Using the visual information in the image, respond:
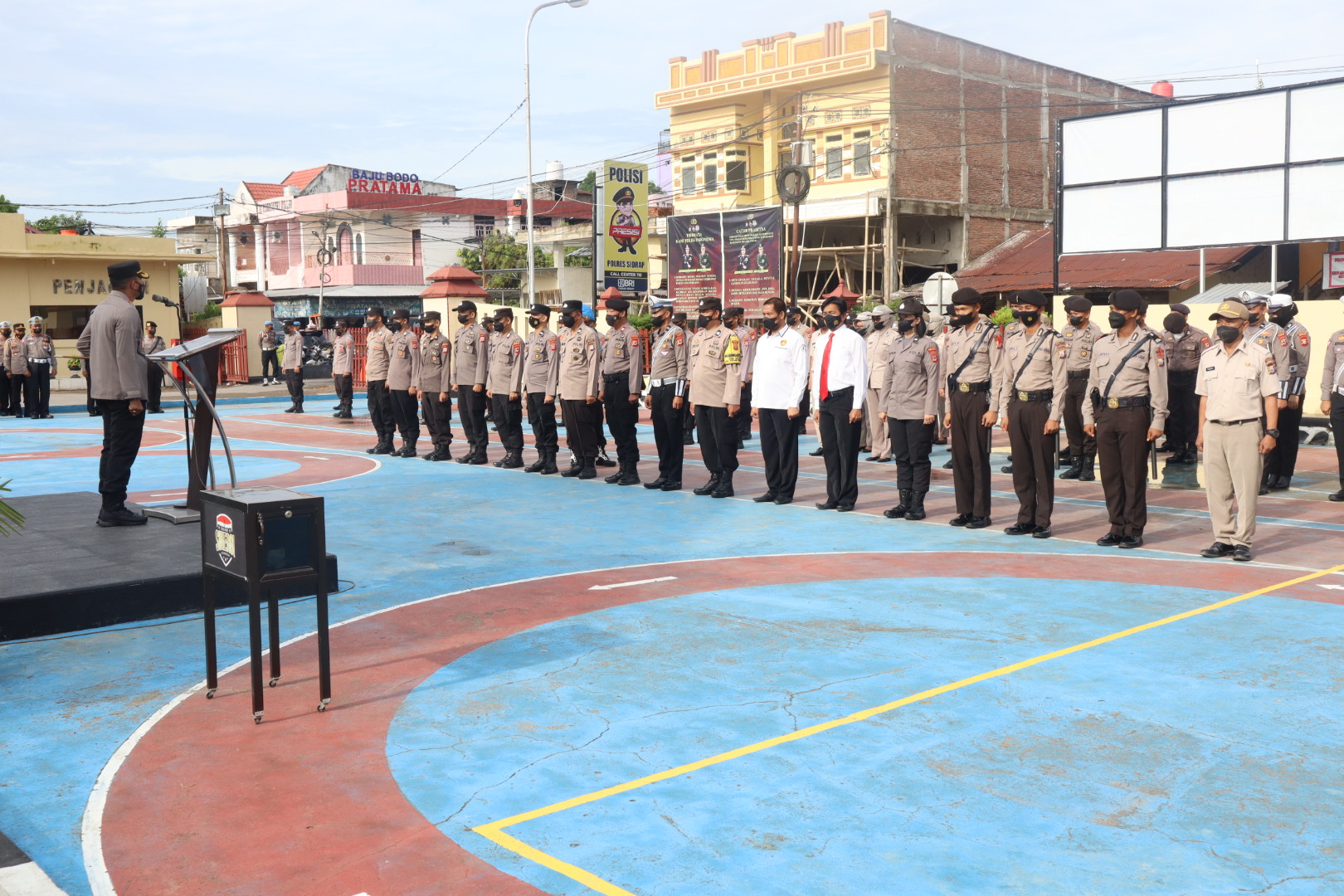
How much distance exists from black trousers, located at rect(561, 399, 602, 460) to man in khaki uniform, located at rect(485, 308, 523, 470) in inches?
35.9

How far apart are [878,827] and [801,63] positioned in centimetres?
3592

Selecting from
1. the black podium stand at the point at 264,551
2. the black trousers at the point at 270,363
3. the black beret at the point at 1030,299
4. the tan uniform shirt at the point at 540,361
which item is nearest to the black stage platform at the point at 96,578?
the black podium stand at the point at 264,551

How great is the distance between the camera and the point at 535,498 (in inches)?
484

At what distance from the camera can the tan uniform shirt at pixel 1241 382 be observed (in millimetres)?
8609

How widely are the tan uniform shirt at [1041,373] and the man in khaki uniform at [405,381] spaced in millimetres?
8606

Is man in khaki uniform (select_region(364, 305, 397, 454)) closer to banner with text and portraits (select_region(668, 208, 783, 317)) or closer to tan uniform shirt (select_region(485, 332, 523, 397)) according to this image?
tan uniform shirt (select_region(485, 332, 523, 397))

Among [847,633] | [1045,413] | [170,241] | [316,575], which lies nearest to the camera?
[316,575]

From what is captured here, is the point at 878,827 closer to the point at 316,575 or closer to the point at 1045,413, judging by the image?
the point at 316,575

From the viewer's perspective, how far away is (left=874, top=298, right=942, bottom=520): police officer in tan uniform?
10750mm

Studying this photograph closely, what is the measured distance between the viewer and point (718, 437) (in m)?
12.4

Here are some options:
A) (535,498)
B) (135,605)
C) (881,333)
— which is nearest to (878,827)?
(135,605)

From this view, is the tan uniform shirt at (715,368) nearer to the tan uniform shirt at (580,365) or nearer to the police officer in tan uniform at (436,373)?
the tan uniform shirt at (580,365)

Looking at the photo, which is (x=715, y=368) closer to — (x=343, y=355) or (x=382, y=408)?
(x=382, y=408)

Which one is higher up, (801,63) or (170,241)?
(801,63)
